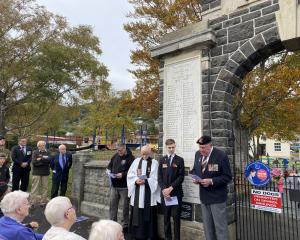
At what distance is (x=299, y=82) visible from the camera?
13047mm

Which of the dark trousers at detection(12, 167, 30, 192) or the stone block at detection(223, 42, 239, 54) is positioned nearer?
the stone block at detection(223, 42, 239, 54)

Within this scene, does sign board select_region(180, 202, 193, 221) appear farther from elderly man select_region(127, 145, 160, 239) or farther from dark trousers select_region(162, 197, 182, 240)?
elderly man select_region(127, 145, 160, 239)

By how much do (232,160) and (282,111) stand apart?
10.4 m

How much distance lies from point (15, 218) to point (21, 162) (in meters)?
6.24

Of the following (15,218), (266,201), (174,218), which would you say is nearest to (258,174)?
(266,201)

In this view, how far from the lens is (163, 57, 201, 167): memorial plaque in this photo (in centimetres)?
580

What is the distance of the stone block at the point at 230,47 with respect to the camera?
5.55 meters

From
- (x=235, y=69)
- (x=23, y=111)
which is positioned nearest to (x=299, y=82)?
(x=235, y=69)

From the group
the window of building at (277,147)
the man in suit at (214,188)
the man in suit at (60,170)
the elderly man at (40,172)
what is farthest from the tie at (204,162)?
the window of building at (277,147)

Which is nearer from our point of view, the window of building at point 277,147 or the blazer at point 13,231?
the blazer at point 13,231

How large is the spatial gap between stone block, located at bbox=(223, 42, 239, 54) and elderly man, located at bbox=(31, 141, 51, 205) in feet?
19.9

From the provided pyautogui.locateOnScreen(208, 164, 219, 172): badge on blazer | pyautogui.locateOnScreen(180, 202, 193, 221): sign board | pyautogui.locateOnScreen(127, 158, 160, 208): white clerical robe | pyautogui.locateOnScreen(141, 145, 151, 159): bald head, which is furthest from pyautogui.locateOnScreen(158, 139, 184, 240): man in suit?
pyautogui.locateOnScreen(208, 164, 219, 172): badge on blazer

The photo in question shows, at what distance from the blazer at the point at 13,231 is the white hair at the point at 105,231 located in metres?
1.04

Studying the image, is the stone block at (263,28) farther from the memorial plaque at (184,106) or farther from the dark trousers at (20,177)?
the dark trousers at (20,177)
